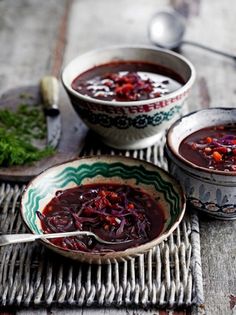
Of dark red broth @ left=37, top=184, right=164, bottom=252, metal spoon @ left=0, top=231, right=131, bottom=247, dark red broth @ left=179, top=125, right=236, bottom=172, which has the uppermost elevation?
dark red broth @ left=179, top=125, right=236, bottom=172

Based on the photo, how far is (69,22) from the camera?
8.73ft

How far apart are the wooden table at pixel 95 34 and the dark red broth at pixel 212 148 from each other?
405 mm

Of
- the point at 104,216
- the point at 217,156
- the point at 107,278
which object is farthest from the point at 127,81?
the point at 107,278

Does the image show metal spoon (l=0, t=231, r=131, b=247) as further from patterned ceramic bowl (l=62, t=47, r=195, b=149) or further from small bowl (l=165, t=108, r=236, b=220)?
patterned ceramic bowl (l=62, t=47, r=195, b=149)

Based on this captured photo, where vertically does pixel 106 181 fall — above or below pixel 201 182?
below

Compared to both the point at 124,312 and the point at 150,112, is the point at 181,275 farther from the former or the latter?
the point at 150,112

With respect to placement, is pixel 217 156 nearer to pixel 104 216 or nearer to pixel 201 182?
pixel 201 182

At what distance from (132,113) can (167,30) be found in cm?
84

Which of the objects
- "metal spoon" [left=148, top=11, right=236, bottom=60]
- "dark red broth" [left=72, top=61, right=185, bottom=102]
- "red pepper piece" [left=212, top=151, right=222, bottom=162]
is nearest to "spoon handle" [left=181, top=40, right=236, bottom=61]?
"metal spoon" [left=148, top=11, right=236, bottom=60]

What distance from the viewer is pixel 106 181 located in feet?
5.19

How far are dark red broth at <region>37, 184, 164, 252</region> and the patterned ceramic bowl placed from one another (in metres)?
0.22

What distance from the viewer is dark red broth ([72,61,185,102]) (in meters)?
1.76

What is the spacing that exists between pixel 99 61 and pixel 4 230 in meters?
0.66

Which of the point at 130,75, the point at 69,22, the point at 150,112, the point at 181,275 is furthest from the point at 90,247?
the point at 69,22
